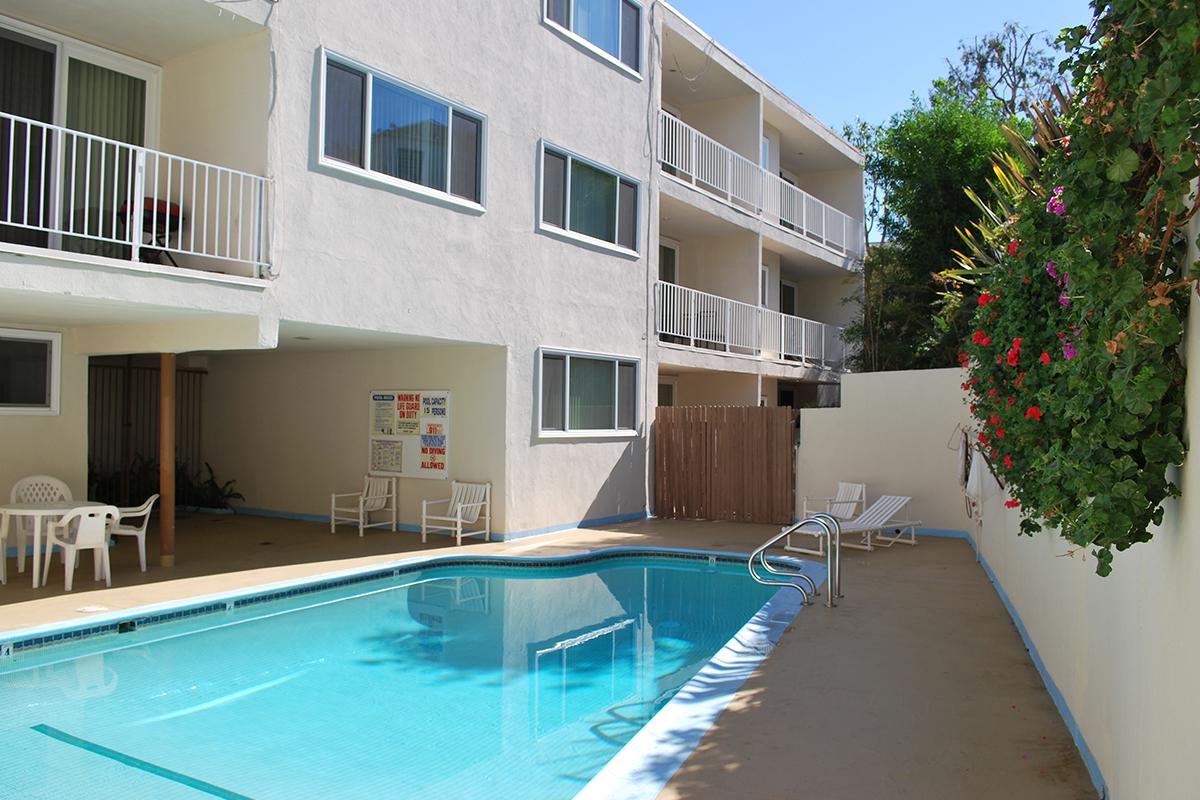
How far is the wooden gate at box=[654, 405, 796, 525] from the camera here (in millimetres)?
14758

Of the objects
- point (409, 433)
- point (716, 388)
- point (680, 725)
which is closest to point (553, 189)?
point (409, 433)

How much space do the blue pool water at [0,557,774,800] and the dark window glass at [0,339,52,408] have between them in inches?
168

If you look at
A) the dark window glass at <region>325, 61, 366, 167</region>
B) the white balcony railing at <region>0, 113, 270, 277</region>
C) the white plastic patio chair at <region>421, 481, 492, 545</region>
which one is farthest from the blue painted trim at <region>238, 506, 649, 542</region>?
the dark window glass at <region>325, 61, 366, 167</region>

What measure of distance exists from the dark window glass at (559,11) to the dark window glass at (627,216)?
2.76 metres

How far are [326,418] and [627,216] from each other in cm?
617

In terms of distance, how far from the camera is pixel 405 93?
10.9 m

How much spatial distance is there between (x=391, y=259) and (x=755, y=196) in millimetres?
10501

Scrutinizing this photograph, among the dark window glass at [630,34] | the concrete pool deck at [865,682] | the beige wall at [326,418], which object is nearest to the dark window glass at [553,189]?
the beige wall at [326,418]

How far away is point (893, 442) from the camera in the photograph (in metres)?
14.2

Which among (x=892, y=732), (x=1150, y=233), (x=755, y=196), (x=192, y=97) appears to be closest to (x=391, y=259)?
(x=192, y=97)

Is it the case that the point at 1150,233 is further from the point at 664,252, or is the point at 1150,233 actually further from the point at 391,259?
the point at 664,252

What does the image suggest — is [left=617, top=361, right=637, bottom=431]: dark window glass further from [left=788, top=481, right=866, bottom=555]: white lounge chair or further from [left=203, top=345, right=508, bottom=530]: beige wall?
[left=788, top=481, right=866, bottom=555]: white lounge chair

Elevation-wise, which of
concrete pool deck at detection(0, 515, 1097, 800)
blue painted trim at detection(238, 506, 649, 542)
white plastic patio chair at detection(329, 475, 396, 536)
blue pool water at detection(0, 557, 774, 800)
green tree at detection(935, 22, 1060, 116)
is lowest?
blue pool water at detection(0, 557, 774, 800)

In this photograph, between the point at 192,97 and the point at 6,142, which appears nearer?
the point at 6,142
